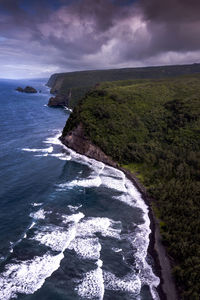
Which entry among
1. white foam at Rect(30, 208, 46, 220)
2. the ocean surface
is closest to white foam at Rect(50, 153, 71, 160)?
the ocean surface

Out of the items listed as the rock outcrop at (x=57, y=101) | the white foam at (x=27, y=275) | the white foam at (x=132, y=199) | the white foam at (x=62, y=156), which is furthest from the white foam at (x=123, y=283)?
the rock outcrop at (x=57, y=101)

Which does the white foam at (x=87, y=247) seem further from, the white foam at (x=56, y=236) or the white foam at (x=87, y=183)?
the white foam at (x=87, y=183)

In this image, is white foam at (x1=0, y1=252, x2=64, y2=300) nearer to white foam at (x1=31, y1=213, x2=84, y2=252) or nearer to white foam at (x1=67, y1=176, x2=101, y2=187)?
white foam at (x1=31, y1=213, x2=84, y2=252)

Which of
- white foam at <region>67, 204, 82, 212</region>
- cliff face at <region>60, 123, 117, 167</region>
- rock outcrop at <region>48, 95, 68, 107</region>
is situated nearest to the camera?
white foam at <region>67, 204, 82, 212</region>

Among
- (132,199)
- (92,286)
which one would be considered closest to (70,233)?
(92,286)

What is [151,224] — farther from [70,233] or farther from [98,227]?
[70,233]

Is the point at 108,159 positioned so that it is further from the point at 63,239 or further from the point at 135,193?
the point at 63,239

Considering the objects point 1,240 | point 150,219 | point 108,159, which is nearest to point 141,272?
point 150,219
